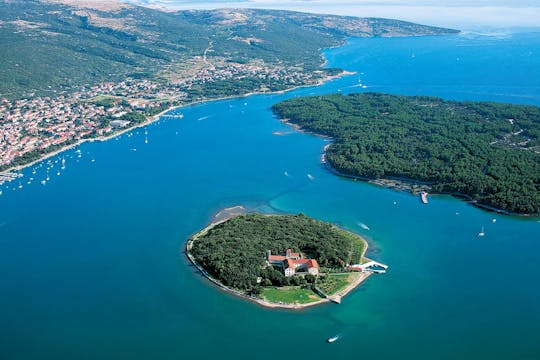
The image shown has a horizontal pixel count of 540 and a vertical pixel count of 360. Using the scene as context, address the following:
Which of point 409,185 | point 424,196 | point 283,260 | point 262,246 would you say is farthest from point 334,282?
point 409,185

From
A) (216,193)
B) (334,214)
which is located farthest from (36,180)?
(334,214)

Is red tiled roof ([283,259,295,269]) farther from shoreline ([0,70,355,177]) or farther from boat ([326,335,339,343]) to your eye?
shoreline ([0,70,355,177])

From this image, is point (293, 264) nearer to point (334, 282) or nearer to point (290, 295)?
point (290, 295)

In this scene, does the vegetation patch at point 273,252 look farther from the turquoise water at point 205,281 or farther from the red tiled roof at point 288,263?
the turquoise water at point 205,281

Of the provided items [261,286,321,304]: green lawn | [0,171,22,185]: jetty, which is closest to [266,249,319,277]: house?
[261,286,321,304]: green lawn

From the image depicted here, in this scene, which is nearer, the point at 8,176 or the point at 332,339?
the point at 332,339
